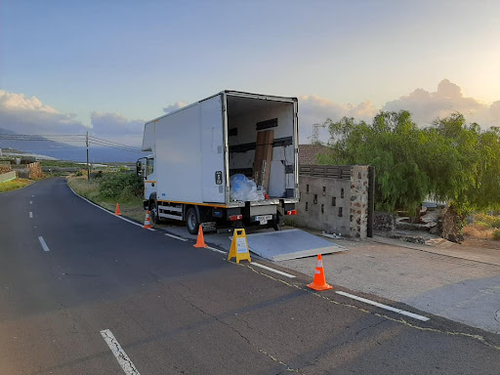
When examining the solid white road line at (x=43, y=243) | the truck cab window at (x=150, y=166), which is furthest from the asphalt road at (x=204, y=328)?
the truck cab window at (x=150, y=166)

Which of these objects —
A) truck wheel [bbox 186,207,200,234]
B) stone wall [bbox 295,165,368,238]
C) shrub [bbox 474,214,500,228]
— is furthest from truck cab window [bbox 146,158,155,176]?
shrub [bbox 474,214,500,228]

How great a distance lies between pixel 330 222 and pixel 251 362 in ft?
25.9

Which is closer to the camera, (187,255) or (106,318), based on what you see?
(106,318)

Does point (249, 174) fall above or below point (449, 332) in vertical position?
above

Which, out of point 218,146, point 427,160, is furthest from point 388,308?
point 427,160

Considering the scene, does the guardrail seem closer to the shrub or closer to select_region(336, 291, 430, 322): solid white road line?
the shrub

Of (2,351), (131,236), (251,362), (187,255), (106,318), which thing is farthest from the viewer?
(131,236)

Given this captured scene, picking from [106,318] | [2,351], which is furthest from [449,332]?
[2,351]

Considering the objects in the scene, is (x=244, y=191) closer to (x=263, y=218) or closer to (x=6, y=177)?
(x=263, y=218)

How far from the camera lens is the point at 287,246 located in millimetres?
8961

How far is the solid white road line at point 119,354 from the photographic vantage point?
3.77 m

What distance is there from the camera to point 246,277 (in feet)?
22.9

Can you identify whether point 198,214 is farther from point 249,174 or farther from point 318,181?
point 318,181

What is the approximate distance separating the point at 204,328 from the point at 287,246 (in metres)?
4.48
